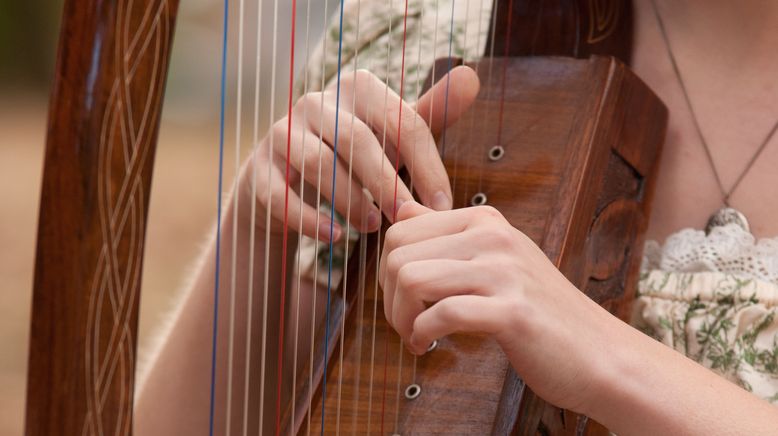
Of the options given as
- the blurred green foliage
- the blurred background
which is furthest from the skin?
the blurred green foliage

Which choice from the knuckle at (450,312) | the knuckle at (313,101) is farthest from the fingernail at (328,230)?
the knuckle at (450,312)

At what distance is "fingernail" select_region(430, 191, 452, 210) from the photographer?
2.77 ft

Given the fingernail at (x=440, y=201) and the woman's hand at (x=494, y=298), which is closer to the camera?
the woman's hand at (x=494, y=298)

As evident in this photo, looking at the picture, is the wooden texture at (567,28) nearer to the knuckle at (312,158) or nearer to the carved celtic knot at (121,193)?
the knuckle at (312,158)

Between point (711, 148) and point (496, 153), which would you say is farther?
point (711, 148)

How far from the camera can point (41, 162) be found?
3143 mm

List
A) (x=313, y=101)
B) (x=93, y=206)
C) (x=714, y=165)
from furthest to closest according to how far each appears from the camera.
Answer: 1. (x=714, y=165)
2. (x=313, y=101)
3. (x=93, y=206)

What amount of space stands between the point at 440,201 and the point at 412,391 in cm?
17

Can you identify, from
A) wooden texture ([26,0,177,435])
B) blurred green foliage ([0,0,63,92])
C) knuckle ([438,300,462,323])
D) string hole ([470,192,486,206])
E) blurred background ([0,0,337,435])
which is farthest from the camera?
blurred green foliage ([0,0,63,92])

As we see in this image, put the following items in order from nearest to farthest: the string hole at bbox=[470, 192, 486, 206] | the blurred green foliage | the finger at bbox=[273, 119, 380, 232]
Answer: the finger at bbox=[273, 119, 380, 232], the string hole at bbox=[470, 192, 486, 206], the blurred green foliage

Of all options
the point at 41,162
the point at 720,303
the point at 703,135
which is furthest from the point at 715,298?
the point at 41,162

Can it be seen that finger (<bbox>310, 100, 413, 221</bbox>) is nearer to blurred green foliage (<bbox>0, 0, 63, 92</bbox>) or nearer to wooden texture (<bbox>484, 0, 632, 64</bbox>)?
wooden texture (<bbox>484, 0, 632, 64</bbox>)

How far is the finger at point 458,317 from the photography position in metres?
0.65

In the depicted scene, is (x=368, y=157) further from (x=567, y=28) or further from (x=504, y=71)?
(x=567, y=28)
